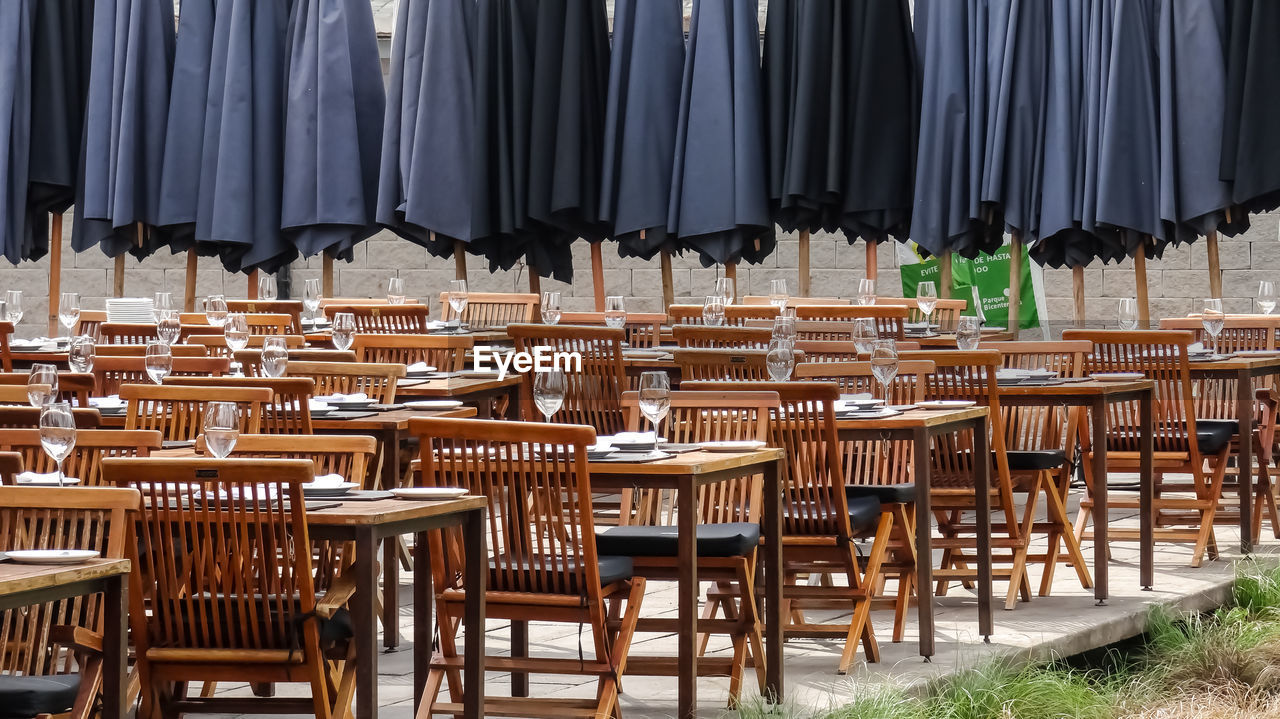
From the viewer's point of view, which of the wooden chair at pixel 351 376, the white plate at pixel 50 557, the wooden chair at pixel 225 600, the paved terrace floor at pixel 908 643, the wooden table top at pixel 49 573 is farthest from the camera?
the wooden chair at pixel 351 376

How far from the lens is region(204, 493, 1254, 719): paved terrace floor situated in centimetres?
425

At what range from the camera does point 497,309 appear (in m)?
9.12

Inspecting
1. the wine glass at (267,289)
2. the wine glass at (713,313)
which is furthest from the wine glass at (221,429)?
the wine glass at (267,289)

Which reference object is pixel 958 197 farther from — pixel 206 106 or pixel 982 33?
pixel 206 106

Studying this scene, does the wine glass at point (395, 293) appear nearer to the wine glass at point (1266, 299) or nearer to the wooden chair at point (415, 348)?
the wooden chair at point (415, 348)

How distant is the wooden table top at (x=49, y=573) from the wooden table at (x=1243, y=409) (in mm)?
4555

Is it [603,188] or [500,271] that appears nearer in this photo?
[603,188]

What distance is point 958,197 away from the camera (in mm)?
8516

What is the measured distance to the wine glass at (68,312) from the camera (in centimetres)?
693

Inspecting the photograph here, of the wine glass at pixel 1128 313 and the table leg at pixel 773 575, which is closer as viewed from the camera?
the table leg at pixel 773 575

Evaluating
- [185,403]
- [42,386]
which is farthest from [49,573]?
[185,403]

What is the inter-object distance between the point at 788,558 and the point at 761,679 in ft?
1.18

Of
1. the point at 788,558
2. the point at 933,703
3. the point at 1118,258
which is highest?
the point at 1118,258

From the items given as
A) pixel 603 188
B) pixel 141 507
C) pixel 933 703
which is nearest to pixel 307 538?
pixel 141 507
